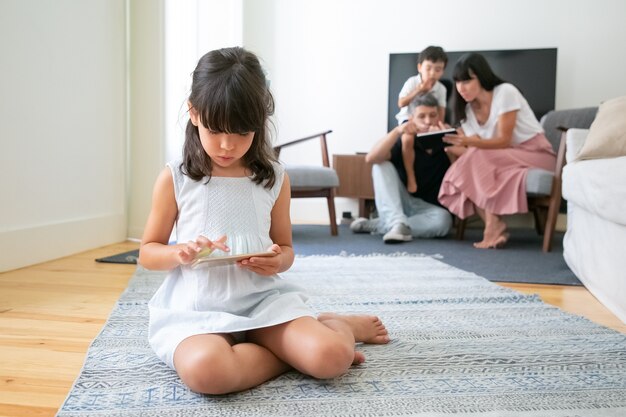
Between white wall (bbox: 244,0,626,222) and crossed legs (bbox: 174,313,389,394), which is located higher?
white wall (bbox: 244,0,626,222)

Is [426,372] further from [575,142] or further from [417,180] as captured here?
[417,180]

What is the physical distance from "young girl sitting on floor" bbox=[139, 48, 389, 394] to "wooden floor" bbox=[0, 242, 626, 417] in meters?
0.20

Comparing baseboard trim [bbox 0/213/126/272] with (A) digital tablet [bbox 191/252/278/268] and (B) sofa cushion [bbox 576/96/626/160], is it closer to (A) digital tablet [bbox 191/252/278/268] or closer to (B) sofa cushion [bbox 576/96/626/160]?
(A) digital tablet [bbox 191/252/278/268]

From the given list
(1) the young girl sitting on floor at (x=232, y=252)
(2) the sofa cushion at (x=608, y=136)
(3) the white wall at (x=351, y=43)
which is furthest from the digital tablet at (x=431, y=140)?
(1) the young girl sitting on floor at (x=232, y=252)

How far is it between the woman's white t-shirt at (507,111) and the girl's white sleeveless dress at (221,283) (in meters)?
2.47

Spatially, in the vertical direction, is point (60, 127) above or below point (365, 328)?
above

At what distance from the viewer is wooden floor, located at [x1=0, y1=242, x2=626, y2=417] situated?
1014 mm

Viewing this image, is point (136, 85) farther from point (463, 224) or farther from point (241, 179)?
point (241, 179)

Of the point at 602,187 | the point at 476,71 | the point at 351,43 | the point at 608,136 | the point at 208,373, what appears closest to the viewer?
the point at 208,373

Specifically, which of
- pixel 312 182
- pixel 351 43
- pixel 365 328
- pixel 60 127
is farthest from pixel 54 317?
pixel 351 43

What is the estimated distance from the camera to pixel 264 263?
1.05 meters

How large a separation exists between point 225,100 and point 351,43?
388 centimetres

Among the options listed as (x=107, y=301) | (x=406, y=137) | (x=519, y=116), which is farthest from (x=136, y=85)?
(x=519, y=116)

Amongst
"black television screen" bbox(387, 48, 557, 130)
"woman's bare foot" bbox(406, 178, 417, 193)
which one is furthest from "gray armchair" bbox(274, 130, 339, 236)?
"black television screen" bbox(387, 48, 557, 130)
